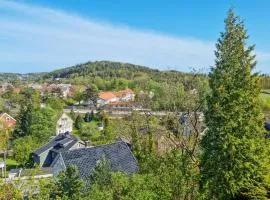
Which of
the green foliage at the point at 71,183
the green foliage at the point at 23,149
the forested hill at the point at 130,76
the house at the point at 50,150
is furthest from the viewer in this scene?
the house at the point at 50,150

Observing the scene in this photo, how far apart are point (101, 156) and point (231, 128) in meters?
13.6

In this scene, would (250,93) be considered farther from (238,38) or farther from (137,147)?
(137,147)

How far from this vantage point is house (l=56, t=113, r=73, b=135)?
242ft

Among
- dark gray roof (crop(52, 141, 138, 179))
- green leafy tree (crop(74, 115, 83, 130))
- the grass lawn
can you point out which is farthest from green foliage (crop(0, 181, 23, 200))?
green leafy tree (crop(74, 115, 83, 130))

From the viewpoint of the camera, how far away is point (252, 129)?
862 inches

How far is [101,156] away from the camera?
1259 inches

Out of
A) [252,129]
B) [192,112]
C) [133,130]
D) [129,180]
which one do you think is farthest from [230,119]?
[133,130]

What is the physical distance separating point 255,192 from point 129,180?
699 cm

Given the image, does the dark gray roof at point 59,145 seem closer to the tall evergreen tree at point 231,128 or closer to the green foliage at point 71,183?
the green foliage at point 71,183

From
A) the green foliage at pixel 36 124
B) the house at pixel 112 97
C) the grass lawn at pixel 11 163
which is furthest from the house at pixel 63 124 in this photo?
the house at pixel 112 97

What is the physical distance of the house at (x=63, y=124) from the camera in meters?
73.8

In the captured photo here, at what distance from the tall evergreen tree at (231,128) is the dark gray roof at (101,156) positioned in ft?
37.4

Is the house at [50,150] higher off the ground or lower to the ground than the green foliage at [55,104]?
lower

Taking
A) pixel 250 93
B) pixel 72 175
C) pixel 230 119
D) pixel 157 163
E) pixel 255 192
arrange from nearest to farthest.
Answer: pixel 255 192 < pixel 157 163 < pixel 230 119 < pixel 250 93 < pixel 72 175
